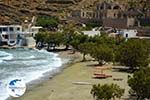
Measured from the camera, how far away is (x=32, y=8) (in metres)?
172

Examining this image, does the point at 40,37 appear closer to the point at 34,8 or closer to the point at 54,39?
the point at 54,39

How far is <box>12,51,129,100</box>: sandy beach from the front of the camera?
141ft

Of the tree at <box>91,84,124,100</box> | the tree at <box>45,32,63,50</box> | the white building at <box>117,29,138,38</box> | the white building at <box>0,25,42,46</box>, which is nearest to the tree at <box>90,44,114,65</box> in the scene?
the tree at <box>91,84,124,100</box>

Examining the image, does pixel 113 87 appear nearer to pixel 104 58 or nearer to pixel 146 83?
pixel 146 83

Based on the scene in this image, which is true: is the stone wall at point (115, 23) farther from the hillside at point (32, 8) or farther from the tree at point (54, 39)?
the tree at point (54, 39)

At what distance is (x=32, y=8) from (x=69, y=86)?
123951 millimetres

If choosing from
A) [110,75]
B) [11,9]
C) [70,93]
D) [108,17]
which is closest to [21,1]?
[11,9]

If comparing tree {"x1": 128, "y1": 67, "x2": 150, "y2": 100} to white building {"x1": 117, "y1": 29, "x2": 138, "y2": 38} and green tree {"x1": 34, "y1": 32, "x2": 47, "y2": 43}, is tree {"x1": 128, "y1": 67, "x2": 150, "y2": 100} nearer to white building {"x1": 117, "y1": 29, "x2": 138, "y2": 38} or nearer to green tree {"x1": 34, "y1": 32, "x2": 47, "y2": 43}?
white building {"x1": 117, "y1": 29, "x2": 138, "y2": 38}

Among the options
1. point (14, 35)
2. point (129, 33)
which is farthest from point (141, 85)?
point (14, 35)

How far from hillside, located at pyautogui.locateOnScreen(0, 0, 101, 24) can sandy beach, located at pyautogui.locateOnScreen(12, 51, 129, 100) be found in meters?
97.6

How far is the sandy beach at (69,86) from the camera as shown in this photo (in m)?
42.8

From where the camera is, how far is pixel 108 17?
143 m

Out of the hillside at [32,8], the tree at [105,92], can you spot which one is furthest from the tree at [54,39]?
the tree at [105,92]

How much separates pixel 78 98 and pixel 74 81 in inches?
493
